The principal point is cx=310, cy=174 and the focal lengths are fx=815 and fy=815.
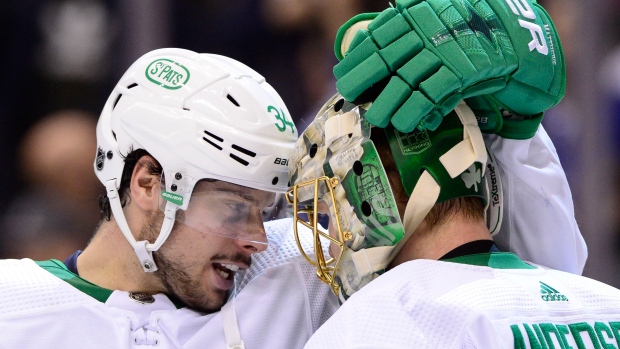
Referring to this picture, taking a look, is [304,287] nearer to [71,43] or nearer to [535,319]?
[535,319]

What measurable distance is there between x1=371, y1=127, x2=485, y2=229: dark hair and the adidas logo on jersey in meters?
0.22

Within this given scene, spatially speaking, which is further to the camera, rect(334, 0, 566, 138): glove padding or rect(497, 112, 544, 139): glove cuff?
rect(497, 112, 544, 139): glove cuff

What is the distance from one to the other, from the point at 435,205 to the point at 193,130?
795 mm

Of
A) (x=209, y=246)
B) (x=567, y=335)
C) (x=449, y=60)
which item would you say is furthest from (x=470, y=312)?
(x=209, y=246)

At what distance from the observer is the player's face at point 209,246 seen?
233cm

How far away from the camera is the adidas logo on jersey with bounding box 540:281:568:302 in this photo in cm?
163

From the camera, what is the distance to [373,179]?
178 centimetres

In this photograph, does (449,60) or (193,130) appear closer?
(449,60)

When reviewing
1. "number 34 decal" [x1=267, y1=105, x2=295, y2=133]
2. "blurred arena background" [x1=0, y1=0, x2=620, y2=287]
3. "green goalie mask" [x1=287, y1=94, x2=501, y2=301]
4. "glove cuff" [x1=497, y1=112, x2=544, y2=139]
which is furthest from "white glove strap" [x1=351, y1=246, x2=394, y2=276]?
"blurred arena background" [x1=0, y1=0, x2=620, y2=287]

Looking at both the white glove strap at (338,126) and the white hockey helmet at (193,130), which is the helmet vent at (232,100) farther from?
the white glove strap at (338,126)

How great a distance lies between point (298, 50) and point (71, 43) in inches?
42.4

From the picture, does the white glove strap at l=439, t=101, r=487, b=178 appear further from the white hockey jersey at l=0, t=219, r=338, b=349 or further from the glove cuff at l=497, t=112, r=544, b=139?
the white hockey jersey at l=0, t=219, r=338, b=349

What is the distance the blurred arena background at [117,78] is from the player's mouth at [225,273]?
145 cm

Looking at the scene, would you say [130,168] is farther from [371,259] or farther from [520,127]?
[520,127]
